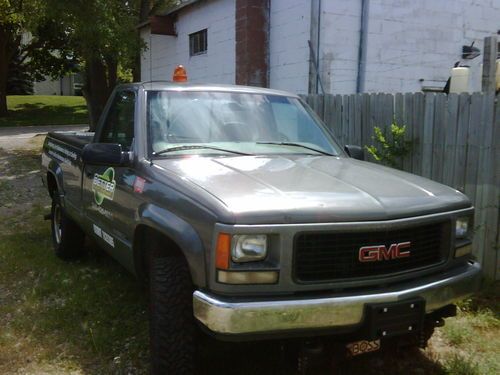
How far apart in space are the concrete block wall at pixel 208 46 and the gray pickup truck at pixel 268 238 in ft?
26.2

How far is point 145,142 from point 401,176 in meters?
1.72

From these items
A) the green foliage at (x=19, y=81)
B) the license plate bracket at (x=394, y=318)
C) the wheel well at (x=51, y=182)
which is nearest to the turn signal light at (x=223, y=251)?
the license plate bracket at (x=394, y=318)

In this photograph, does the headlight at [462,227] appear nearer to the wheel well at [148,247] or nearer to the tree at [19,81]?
the wheel well at [148,247]

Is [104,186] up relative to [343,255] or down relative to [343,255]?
up

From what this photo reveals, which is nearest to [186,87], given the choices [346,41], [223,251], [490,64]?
[223,251]

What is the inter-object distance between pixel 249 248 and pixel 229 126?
4.95 feet

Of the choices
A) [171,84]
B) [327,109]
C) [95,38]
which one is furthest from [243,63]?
[171,84]

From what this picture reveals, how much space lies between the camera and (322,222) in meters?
2.62

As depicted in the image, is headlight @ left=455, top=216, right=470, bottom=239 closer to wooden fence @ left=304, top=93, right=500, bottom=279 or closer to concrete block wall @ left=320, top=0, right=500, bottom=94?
wooden fence @ left=304, top=93, right=500, bottom=279

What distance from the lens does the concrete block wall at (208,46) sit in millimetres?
11539

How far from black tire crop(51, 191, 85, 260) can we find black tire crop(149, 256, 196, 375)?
8.73ft

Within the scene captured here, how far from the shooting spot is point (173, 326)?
2.88m

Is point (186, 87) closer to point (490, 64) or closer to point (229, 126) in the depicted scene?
point (229, 126)

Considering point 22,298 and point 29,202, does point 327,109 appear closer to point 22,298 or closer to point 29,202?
point 22,298
